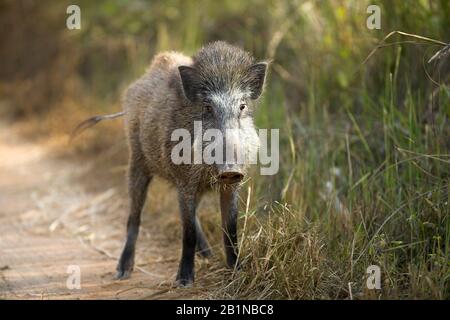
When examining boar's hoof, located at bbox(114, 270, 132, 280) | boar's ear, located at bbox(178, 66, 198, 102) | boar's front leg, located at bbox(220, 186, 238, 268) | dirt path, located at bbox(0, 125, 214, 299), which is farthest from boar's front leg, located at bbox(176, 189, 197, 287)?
boar's ear, located at bbox(178, 66, 198, 102)

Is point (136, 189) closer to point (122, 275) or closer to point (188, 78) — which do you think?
point (122, 275)

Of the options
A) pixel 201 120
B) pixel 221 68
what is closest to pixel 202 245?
pixel 201 120

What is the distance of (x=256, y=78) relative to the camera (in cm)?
448

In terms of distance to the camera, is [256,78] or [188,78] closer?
[188,78]

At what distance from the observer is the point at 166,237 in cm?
559

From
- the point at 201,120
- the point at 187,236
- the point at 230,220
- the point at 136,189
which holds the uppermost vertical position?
the point at 201,120

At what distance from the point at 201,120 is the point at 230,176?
596 mm

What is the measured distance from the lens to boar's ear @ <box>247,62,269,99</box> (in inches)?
174

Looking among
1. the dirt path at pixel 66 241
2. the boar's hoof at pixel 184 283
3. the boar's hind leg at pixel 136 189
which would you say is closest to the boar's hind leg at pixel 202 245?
the dirt path at pixel 66 241

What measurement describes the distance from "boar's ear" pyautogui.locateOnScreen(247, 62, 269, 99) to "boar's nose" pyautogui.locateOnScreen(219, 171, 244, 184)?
764mm

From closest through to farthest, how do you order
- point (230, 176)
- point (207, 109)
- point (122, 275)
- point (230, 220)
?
point (230, 176), point (207, 109), point (230, 220), point (122, 275)

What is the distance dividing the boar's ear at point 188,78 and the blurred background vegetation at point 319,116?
0.78 metres

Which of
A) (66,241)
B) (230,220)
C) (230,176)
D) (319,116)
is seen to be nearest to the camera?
(230,176)
